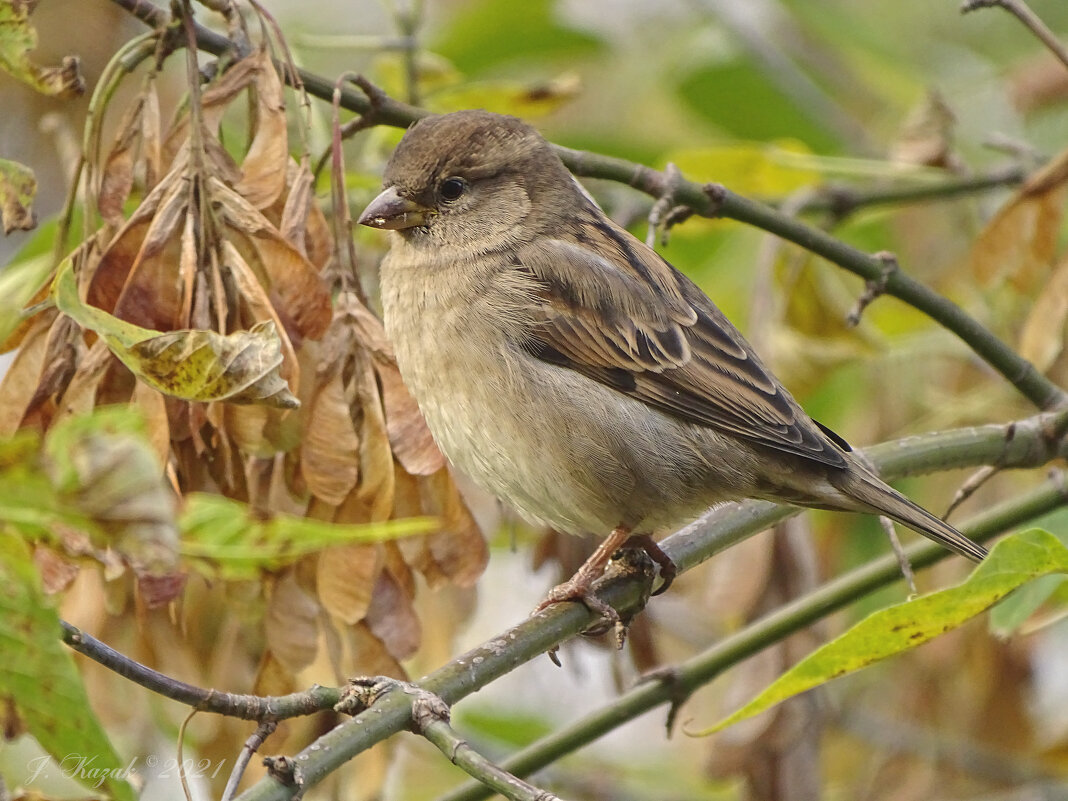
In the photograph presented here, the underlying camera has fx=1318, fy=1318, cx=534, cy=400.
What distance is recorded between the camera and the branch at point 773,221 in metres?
2.88

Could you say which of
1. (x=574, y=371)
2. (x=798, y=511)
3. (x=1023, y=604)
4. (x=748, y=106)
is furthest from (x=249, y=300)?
(x=748, y=106)

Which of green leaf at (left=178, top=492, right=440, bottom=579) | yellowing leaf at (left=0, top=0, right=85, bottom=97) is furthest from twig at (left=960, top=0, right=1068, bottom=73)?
green leaf at (left=178, top=492, right=440, bottom=579)

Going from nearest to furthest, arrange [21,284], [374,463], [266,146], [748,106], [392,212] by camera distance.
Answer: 1. [374,463]
2. [266,146]
3. [21,284]
4. [392,212]
5. [748,106]

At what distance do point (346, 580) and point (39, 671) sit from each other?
3.56ft

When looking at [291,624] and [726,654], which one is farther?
[726,654]

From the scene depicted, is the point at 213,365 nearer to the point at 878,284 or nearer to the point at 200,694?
the point at 200,694

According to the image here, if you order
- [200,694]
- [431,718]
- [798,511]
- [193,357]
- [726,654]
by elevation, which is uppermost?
[193,357]

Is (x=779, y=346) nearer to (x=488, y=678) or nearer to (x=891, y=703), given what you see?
(x=488, y=678)

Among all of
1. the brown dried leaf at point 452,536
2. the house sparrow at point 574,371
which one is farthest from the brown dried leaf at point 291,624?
the house sparrow at point 574,371

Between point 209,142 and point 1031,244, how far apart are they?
222cm

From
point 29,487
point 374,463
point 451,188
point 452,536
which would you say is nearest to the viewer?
point 29,487

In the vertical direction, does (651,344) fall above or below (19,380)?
below

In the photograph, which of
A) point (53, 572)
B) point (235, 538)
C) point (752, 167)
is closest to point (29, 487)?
point (235, 538)

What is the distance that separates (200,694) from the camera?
2.01 meters
